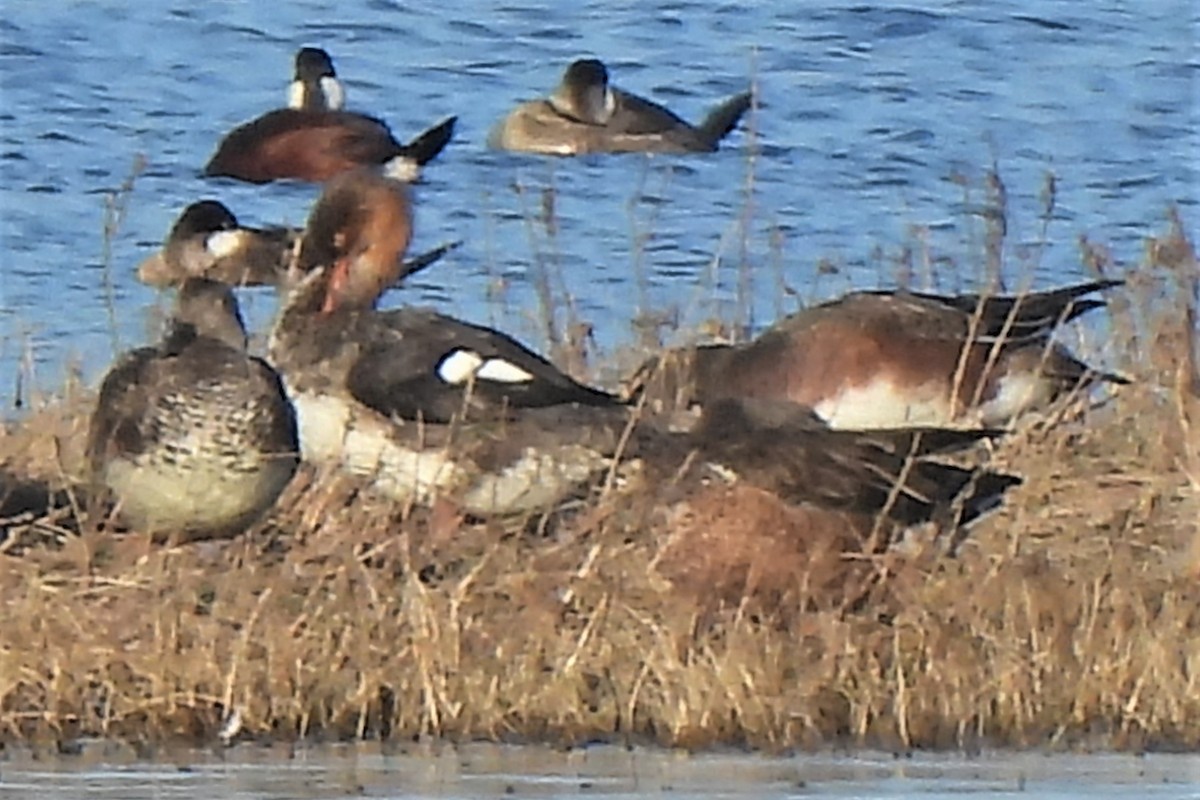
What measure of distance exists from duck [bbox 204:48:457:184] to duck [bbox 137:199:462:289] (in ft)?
8.77

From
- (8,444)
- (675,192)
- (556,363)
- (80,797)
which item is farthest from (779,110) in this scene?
(80,797)

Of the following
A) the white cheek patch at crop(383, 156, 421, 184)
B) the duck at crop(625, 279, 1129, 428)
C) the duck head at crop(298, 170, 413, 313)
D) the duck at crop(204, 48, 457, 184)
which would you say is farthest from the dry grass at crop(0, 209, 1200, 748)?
the duck at crop(204, 48, 457, 184)

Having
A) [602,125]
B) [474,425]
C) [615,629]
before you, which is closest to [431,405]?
[474,425]

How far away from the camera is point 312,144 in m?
13.8

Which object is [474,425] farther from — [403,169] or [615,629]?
[403,169]

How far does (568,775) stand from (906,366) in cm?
295

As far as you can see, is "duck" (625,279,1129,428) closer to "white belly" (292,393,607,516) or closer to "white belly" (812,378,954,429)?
"white belly" (812,378,954,429)

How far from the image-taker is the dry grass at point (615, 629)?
24.3ft

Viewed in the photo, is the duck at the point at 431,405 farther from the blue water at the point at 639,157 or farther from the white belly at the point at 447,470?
the blue water at the point at 639,157

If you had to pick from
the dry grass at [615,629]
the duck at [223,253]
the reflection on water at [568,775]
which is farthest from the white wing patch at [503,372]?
the reflection on water at [568,775]

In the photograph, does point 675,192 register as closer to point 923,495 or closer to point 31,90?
point 31,90

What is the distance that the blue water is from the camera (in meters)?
11.5

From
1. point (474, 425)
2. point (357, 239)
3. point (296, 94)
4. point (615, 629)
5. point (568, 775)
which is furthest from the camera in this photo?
point (296, 94)

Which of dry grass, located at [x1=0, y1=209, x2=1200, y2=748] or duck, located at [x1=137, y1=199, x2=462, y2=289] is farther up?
duck, located at [x1=137, y1=199, x2=462, y2=289]
